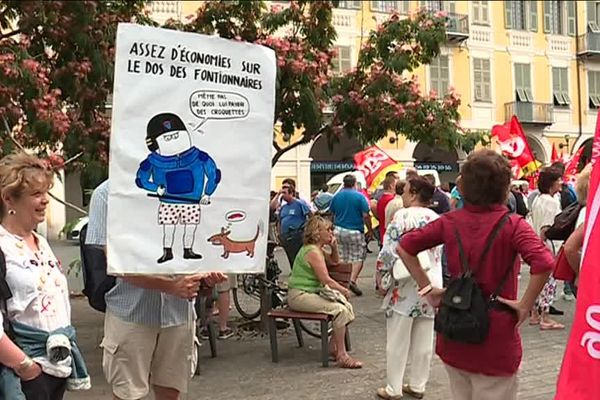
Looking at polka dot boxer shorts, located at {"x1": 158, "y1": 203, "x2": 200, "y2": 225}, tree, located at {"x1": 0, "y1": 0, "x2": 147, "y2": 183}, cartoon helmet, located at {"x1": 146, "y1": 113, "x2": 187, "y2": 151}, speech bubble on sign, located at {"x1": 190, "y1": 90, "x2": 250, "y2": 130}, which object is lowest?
polka dot boxer shorts, located at {"x1": 158, "y1": 203, "x2": 200, "y2": 225}

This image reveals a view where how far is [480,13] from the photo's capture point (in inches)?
1326

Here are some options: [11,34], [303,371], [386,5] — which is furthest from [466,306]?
[386,5]

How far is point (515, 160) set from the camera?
16031mm

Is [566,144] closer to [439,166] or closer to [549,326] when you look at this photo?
[439,166]

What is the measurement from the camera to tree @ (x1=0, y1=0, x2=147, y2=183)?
6.66 m

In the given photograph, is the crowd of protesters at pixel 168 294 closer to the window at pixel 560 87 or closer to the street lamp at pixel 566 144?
the street lamp at pixel 566 144

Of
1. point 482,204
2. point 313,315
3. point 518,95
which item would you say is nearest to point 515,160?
point 313,315

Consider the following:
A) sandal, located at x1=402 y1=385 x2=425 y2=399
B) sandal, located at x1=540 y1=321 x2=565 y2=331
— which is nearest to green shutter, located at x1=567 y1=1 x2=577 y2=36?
sandal, located at x1=540 y1=321 x2=565 y2=331

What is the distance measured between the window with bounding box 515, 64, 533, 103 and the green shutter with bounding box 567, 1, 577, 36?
3.48m

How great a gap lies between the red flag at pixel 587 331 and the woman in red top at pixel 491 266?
1197 mm

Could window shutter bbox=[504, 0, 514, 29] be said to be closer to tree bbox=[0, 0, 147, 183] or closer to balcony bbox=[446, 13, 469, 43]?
balcony bbox=[446, 13, 469, 43]

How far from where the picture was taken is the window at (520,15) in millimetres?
34344

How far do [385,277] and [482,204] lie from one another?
2.28 meters

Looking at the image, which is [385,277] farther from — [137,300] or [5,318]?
[5,318]
